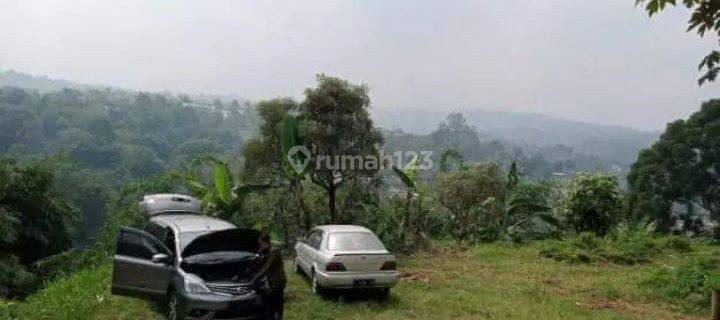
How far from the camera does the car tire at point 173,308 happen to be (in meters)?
8.89

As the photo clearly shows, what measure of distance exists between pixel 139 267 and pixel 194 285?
65.9 inches

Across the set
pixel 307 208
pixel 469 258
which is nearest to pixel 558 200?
pixel 469 258

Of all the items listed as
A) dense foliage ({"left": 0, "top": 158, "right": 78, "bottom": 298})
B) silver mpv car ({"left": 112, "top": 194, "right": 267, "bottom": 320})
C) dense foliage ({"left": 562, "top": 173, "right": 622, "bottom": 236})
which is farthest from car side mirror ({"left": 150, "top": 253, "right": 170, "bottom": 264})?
dense foliage ({"left": 562, "top": 173, "right": 622, "bottom": 236})

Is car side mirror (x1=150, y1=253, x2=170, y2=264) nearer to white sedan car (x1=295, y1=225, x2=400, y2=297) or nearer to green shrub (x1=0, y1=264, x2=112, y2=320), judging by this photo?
green shrub (x1=0, y1=264, x2=112, y2=320)

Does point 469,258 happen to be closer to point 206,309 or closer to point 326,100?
point 326,100

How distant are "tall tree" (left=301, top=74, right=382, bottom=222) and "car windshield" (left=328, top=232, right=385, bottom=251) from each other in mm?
6314

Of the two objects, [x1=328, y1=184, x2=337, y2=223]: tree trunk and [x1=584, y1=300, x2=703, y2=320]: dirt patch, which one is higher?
[x1=328, y1=184, x2=337, y2=223]: tree trunk

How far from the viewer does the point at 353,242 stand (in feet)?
39.1

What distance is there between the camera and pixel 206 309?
8625 mm

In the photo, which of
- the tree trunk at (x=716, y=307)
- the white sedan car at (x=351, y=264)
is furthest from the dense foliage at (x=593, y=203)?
the white sedan car at (x=351, y=264)

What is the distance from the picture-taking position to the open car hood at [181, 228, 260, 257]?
31.2ft

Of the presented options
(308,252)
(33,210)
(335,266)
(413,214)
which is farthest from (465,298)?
(33,210)

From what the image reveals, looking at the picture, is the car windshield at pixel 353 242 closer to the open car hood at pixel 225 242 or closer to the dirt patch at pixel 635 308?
the open car hood at pixel 225 242

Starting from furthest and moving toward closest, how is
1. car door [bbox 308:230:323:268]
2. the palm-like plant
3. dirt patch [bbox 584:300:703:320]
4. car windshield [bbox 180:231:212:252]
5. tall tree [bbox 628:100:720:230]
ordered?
tall tree [bbox 628:100:720:230] < the palm-like plant < car door [bbox 308:230:323:268] < dirt patch [bbox 584:300:703:320] < car windshield [bbox 180:231:212:252]
